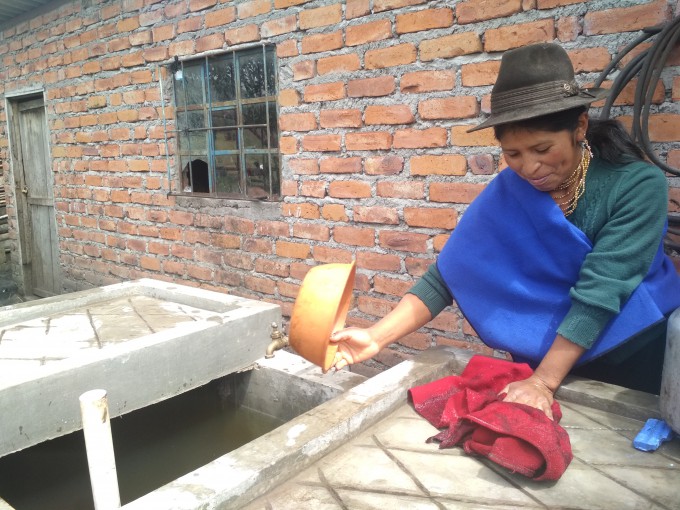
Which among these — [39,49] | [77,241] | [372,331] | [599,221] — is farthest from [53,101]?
[599,221]

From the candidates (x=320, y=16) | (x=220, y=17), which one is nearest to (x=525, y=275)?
(x=320, y=16)

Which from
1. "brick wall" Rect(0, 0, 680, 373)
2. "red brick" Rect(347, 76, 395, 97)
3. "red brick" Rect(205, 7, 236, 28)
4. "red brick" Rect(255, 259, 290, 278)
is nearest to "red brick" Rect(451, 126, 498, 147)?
"brick wall" Rect(0, 0, 680, 373)

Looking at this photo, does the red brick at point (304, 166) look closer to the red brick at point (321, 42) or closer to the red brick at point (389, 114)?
the red brick at point (389, 114)

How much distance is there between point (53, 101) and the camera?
5.11m

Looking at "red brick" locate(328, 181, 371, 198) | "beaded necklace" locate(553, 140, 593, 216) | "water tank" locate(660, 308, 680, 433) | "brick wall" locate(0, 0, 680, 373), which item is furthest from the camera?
"red brick" locate(328, 181, 371, 198)

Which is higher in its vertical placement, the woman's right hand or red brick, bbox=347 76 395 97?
red brick, bbox=347 76 395 97

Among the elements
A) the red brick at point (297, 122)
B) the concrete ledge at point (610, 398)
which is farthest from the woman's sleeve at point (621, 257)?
the red brick at point (297, 122)

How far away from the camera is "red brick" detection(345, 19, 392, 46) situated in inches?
109

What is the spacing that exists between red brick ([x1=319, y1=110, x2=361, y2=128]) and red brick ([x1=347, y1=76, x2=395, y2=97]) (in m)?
0.10

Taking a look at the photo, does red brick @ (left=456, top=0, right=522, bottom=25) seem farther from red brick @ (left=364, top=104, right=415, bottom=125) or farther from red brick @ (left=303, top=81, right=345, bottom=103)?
red brick @ (left=303, top=81, right=345, bottom=103)

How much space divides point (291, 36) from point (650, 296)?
7.99 ft

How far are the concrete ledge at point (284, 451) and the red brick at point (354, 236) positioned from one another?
1.28 m

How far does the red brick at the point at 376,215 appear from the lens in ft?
9.49

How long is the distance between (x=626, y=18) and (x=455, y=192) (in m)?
0.97
